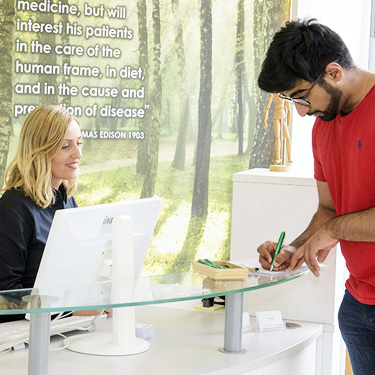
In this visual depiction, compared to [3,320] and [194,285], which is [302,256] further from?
[3,320]

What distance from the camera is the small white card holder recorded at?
2404 millimetres

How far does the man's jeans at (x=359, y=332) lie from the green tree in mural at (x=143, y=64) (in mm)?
3987

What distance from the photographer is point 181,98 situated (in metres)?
6.24

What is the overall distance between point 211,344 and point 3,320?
2.79 feet

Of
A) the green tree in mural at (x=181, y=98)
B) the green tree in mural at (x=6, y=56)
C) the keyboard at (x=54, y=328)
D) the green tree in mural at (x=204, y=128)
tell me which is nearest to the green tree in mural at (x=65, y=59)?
the green tree in mural at (x=6, y=56)

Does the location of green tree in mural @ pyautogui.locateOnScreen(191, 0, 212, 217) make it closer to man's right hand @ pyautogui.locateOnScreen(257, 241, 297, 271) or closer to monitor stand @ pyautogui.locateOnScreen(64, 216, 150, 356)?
man's right hand @ pyautogui.locateOnScreen(257, 241, 297, 271)

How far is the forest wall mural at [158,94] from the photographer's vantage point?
18.9 feet

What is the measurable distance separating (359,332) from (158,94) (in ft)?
13.7

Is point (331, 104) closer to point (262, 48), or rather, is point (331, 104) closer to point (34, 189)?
point (34, 189)

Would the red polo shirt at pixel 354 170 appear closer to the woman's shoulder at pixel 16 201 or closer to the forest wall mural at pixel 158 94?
the woman's shoulder at pixel 16 201

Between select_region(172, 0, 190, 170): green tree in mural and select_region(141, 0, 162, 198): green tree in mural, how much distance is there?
17cm

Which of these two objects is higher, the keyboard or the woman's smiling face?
the woman's smiling face

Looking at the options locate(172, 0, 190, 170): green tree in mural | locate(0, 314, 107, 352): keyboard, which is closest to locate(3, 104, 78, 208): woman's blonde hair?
locate(0, 314, 107, 352): keyboard

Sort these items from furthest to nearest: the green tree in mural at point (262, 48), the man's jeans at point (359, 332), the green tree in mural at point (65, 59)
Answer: the green tree in mural at point (262, 48)
the green tree in mural at point (65, 59)
the man's jeans at point (359, 332)
